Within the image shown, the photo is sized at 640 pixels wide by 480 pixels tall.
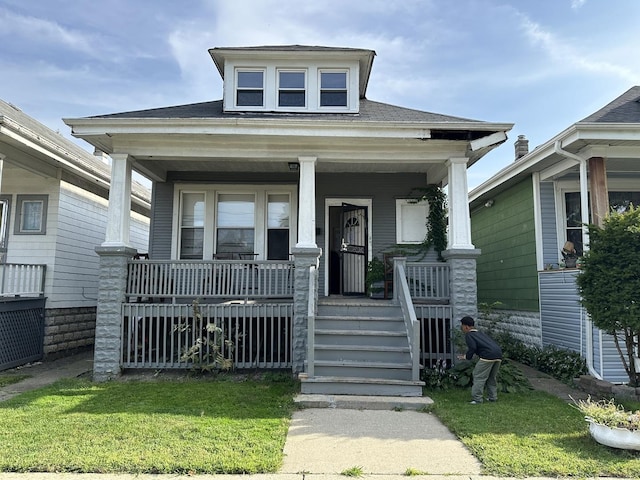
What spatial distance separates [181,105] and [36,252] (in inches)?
167

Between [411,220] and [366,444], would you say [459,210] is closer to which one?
[411,220]

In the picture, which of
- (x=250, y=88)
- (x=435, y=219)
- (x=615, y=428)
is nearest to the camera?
(x=615, y=428)

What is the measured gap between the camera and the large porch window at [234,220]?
8.92m

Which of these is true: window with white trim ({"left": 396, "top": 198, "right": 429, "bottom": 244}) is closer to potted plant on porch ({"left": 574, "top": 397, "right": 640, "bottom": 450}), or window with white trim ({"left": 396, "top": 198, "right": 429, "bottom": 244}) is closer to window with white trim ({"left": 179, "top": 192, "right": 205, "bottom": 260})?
window with white trim ({"left": 179, "top": 192, "right": 205, "bottom": 260})

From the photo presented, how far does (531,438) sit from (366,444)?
160 cm

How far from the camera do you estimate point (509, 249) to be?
9922mm

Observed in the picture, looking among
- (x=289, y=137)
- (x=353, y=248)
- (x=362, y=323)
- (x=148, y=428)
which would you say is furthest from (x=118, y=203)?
(x=353, y=248)

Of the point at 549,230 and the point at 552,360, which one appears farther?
the point at 549,230

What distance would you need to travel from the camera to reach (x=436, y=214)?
345 inches

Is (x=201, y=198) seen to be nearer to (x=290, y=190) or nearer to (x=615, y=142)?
(x=290, y=190)

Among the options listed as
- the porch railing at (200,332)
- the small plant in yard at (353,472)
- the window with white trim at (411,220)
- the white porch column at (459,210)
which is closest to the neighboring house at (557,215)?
the white porch column at (459,210)

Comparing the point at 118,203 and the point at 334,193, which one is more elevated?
the point at 334,193

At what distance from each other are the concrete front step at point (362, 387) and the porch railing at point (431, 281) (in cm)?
185

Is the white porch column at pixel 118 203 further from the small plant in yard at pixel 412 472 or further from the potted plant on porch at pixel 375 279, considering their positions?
the small plant in yard at pixel 412 472
